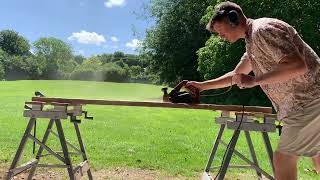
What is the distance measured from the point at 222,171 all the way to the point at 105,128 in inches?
378

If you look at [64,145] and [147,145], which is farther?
[147,145]

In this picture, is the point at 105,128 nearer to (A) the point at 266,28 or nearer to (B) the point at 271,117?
(B) the point at 271,117

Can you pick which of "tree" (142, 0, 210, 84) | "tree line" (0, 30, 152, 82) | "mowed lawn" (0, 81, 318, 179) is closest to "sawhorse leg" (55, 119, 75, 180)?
"mowed lawn" (0, 81, 318, 179)

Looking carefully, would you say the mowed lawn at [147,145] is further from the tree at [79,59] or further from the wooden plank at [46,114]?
the tree at [79,59]

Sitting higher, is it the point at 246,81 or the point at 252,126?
the point at 246,81

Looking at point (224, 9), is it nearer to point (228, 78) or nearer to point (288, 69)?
point (288, 69)

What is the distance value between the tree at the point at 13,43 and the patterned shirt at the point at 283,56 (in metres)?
116

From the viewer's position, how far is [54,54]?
99.8m

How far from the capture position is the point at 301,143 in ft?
11.3

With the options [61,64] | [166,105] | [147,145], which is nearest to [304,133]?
[166,105]

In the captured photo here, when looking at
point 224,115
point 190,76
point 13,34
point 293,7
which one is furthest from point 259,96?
point 13,34

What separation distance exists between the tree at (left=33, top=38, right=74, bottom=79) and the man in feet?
262

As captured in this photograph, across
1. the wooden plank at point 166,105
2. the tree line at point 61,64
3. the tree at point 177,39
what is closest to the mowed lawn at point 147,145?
the wooden plank at point 166,105

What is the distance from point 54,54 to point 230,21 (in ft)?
326
